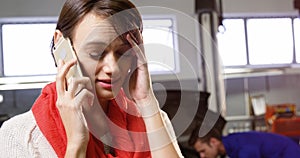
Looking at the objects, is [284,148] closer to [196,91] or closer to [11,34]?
[196,91]

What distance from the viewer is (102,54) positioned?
1.53 feet

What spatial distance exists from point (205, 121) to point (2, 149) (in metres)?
0.41

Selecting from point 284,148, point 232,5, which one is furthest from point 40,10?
point 284,148

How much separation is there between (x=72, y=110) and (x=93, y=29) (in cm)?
10

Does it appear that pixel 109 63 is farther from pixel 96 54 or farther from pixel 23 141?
pixel 23 141

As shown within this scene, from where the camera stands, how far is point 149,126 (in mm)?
477

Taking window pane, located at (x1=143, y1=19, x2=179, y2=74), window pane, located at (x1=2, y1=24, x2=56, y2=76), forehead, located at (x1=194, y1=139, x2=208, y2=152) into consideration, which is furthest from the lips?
forehead, located at (x1=194, y1=139, x2=208, y2=152)

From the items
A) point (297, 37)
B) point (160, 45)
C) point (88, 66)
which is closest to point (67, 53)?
point (88, 66)

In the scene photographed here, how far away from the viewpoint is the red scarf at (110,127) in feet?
1.48

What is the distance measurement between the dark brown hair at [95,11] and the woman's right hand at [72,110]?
5cm

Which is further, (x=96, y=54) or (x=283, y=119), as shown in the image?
(x=283, y=119)

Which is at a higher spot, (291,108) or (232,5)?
(232,5)

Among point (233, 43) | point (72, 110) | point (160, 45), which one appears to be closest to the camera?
point (72, 110)

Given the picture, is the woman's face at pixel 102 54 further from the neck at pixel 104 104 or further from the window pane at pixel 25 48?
the window pane at pixel 25 48
